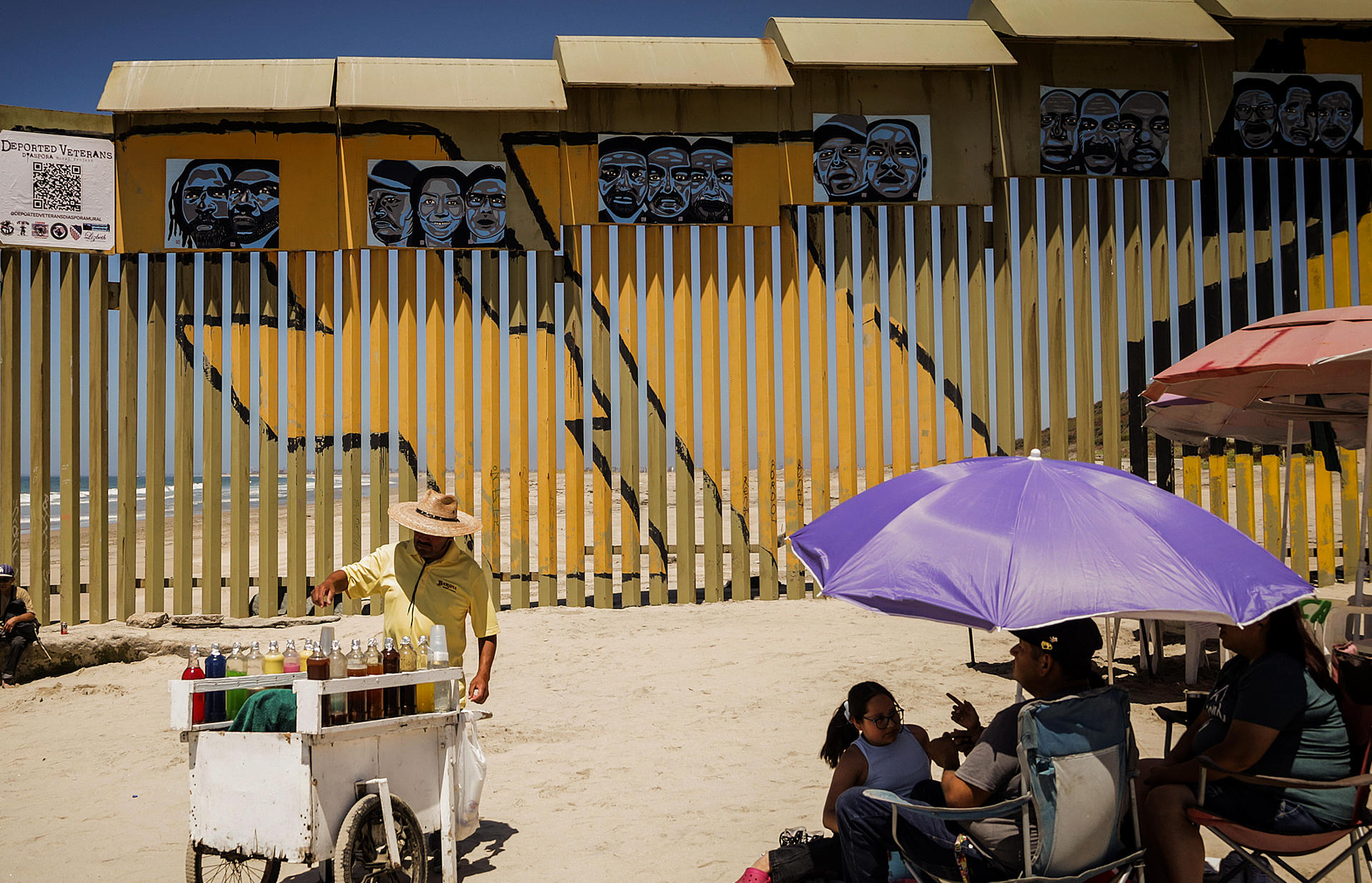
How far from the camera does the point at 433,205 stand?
363 inches

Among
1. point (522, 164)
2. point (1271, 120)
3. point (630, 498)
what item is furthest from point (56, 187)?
point (1271, 120)

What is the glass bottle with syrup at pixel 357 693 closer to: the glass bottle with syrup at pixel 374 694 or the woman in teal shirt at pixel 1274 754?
the glass bottle with syrup at pixel 374 694

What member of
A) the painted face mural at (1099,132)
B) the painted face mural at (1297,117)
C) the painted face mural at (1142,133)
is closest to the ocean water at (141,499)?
the painted face mural at (1099,132)

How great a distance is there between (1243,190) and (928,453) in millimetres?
4203

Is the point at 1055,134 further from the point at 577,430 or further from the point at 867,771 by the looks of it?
→ the point at 867,771

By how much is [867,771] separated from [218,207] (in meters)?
8.36

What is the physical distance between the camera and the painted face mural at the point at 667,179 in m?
9.41

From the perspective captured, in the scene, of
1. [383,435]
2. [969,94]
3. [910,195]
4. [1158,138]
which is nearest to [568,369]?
[383,435]

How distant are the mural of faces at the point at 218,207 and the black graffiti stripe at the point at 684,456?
13.8 ft

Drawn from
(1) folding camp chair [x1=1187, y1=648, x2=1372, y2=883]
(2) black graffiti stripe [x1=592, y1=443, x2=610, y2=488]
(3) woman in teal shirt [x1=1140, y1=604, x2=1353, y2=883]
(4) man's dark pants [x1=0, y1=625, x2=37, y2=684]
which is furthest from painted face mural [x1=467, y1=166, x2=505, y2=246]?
(1) folding camp chair [x1=1187, y1=648, x2=1372, y2=883]

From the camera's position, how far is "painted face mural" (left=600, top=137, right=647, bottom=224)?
30.8 ft

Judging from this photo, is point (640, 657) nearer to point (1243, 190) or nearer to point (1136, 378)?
point (1136, 378)

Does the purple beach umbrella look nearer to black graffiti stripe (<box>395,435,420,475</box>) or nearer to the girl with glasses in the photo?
the girl with glasses

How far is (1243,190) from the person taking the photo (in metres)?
9.91
